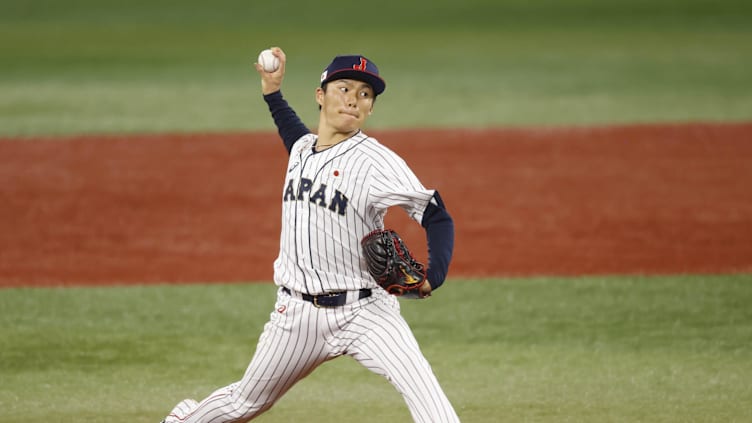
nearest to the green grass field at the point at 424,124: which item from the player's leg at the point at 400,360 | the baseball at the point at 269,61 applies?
the player's leg at the point at 400,360

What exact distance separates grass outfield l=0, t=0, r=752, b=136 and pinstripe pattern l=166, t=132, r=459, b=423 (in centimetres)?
984

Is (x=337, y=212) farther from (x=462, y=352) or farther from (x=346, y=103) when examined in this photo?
(x=462, y=352)

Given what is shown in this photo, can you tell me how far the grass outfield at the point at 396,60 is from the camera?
14.8 metres

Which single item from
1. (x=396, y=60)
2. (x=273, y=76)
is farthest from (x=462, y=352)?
(x=396, y=60)

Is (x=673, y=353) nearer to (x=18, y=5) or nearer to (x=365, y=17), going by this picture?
(x=365, y=17)

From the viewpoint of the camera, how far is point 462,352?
6605 mm

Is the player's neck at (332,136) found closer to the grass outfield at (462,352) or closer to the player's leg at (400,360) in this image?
the player's leg at (400,360)

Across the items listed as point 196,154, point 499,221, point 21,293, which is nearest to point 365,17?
point 196,154

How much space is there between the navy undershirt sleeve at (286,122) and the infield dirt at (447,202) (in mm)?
3815

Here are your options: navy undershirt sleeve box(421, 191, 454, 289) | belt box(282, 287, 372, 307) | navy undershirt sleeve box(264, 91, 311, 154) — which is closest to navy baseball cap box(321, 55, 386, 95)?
navy undershirt sleeve box(264, 91, 311, 154)

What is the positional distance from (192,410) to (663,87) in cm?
1340

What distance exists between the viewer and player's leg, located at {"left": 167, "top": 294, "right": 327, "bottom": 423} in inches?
162

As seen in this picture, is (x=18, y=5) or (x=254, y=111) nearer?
(x=254, y=111)

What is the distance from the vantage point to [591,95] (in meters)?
15.9
